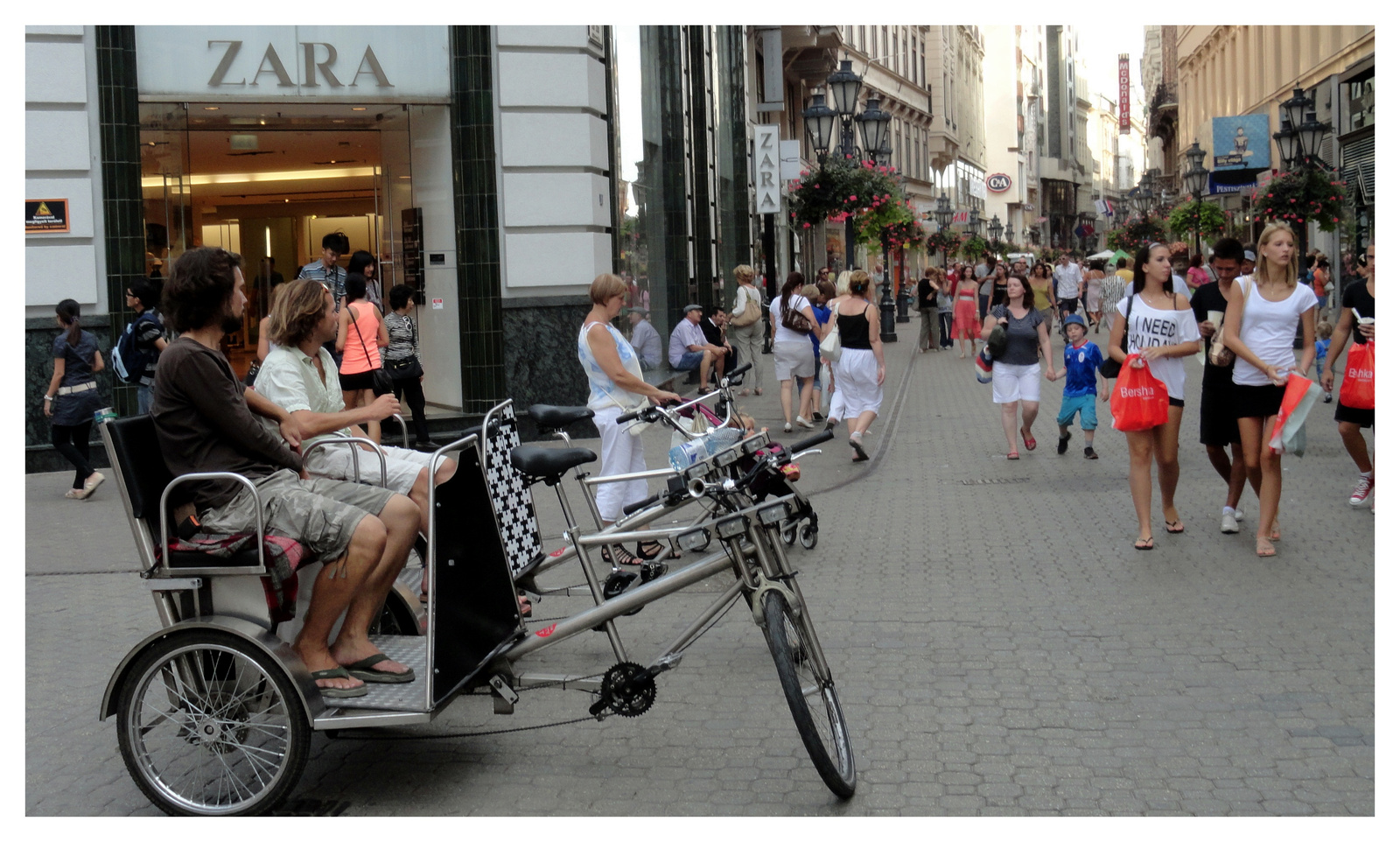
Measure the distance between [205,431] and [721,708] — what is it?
221 cm

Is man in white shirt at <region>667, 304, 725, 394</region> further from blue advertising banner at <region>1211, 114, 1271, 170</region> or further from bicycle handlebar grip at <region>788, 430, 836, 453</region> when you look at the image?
blue advertising banner at <region>1211, 114, 1271, 170</region>

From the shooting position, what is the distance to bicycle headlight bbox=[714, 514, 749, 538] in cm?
449

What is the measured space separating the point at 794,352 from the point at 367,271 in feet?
15.9

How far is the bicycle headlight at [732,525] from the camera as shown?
177 inches

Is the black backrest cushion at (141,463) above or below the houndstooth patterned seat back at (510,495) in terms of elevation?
above

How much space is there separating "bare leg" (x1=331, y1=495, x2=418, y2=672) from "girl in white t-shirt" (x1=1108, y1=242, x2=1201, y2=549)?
505 cm

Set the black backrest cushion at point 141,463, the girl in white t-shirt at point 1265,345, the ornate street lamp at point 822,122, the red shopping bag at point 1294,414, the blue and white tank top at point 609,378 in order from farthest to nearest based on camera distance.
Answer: the ornate street lamp at point 822,122, the blue and white tank top at point 609,378, the girl in white t-shirt at point 1265,345, the red shopping bag at point 1294,414, the black backrest cushion at point 141,463

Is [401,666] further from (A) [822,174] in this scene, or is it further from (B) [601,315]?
(A) [822,174]

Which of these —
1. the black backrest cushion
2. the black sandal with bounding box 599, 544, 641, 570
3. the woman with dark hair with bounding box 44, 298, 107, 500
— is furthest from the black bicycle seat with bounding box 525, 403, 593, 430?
the woman with dark hair with bounding box 44, 298, 107, 500

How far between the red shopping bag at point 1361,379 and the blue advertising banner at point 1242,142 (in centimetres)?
3192

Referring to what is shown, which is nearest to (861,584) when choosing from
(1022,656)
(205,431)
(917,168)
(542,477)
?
(1022,656)

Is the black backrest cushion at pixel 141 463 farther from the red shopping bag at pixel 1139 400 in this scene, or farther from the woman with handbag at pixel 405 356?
the woman with handbag at pixel 405 356

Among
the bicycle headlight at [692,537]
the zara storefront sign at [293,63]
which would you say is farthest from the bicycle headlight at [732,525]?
the zara storefront sign at [293,63]

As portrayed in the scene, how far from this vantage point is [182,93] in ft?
43.8
